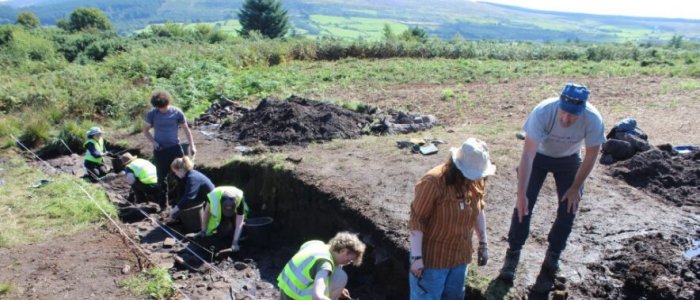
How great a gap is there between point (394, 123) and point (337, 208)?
185 inches

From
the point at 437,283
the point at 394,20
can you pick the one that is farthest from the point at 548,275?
the point at 394,20

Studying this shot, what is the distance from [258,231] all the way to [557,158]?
4526 mm

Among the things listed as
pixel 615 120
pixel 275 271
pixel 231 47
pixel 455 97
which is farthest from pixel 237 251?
pixel 231 47

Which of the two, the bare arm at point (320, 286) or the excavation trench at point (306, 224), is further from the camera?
the excavation trench at point (306, 224)

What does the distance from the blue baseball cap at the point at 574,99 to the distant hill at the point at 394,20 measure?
105396 millimetres

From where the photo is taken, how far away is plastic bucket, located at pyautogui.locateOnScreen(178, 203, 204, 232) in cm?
802

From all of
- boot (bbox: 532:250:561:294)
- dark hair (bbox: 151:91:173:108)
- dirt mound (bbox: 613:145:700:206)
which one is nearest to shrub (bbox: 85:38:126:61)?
dark hair (bbox: 151:91:173:108)

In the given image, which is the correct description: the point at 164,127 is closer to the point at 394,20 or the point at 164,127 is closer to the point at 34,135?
the point at 34,135

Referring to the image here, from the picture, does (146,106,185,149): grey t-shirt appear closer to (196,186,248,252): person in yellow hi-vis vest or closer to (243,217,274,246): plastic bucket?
(196,186,248,252): person in yellow hi-vis vest

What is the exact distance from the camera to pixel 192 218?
8.13 m

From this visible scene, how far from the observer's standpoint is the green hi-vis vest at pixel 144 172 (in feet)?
28.9

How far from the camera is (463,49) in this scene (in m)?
29.1

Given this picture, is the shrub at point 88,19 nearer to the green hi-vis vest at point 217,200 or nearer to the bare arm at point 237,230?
the green hi-vis vest at point 217,200

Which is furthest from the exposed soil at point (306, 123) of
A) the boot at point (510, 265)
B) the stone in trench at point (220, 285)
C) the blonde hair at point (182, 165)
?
the boot at point (510, 265)
